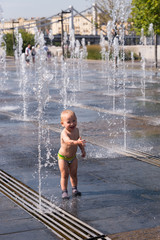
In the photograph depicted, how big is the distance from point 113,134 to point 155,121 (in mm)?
1877

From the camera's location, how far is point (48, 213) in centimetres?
519

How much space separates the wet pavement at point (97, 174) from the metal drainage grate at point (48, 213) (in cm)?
8

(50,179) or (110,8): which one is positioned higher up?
(110,8)

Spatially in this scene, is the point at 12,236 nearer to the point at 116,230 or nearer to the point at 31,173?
the point at 116,230

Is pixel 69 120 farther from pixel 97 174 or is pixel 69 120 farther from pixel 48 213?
pixel 97 174

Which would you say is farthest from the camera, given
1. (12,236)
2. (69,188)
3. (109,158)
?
(109,158)

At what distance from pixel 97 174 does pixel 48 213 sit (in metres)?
1.52

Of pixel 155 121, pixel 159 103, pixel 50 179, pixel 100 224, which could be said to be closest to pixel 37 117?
pixel 155 121

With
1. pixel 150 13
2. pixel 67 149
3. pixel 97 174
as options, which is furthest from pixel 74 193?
pixel 150 13

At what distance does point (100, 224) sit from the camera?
15.7ft

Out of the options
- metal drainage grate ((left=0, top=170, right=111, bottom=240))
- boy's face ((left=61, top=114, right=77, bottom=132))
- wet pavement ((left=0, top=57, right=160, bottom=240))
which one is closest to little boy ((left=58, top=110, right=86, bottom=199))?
boy's face ((left=61, top=114, right=77, bottom=132))

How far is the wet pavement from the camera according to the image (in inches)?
187

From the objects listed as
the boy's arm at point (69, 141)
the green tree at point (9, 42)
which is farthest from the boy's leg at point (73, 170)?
the green tree at point (9, 42)

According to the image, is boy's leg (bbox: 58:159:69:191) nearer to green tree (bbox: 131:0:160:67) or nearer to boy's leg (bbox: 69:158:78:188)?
boy's leg (bbox: 69:158:78:188)
